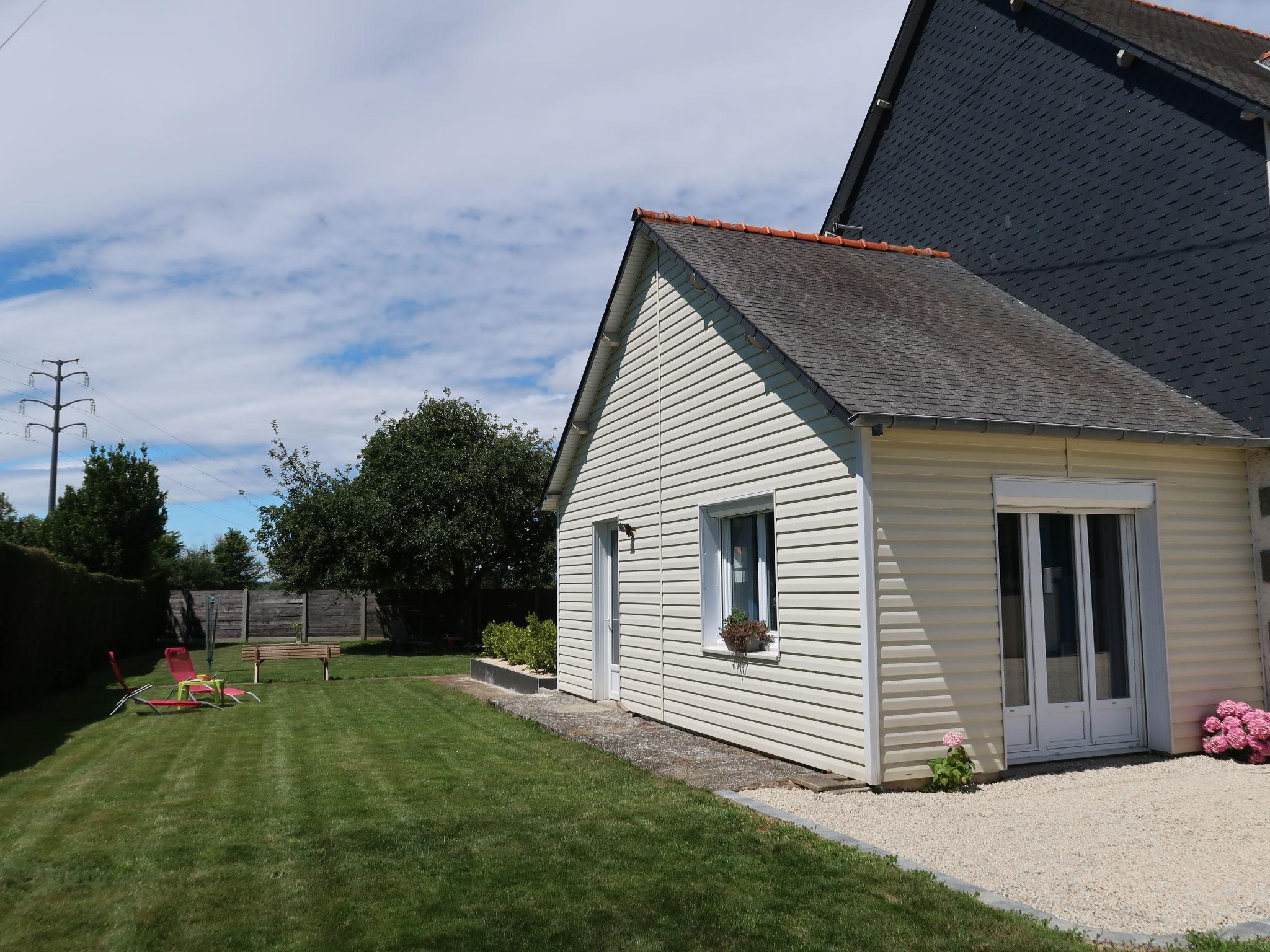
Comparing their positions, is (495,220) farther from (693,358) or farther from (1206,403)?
(1206,403)

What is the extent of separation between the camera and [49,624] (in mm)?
14656

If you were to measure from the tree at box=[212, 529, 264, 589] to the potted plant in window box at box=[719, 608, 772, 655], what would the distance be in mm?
48399

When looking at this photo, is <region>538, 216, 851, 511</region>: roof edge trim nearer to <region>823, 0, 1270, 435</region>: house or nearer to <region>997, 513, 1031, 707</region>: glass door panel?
<region>997, 513, 1031, 707</region>: glass door panel

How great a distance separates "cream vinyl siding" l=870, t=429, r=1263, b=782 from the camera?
295 inches

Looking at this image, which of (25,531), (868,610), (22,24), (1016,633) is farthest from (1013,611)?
(25,531)

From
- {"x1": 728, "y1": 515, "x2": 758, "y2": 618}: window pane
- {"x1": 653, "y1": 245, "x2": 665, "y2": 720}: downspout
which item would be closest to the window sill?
{"x1": 728, "y1": 515, "x2": 758, "y2": 618}: window pane

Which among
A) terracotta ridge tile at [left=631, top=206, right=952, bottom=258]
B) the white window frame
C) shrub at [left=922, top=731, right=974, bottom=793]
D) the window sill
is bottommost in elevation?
shrub at [left=922, top=731, right=974, bottom=793]

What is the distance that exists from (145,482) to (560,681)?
2143 cm

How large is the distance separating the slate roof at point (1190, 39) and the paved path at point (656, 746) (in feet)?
26.6

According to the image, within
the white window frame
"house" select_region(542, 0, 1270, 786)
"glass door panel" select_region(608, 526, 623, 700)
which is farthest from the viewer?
"glass door panel" select_region(608, 526, 623, 700)

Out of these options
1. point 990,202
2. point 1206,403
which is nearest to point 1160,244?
point 1206,403

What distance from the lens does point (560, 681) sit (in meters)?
14.4

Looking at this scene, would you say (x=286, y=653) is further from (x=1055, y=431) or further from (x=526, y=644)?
(x=1055, y=431)

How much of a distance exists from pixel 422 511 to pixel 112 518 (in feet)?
36.5
